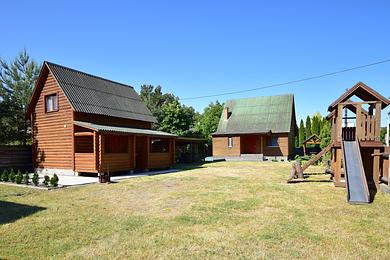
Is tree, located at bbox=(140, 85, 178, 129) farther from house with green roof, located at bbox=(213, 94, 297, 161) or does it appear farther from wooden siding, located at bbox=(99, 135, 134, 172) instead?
wooden siding, located at bbox=(99, 135, 134, 172)

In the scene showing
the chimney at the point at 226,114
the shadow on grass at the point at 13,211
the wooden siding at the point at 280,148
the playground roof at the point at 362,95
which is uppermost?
the chimney at the point at 226,114

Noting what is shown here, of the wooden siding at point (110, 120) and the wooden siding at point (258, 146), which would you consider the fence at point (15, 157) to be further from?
the wooden siding at point (258, 146)

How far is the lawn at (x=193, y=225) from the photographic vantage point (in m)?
4.59

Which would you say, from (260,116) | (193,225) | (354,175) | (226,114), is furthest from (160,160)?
(260,116)

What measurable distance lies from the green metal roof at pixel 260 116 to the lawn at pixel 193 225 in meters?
19.0

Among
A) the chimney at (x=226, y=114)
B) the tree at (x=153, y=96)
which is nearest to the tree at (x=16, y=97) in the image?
the chimney at (x=226, y=114)

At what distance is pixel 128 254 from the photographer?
14.6 ft

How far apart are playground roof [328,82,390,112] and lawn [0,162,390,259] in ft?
12.6

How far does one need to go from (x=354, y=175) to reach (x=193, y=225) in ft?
20.8

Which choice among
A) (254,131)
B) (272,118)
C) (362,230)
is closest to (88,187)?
(362,230)

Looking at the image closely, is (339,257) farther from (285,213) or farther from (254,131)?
(254,131)

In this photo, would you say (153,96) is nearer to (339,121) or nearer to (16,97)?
(16,97)

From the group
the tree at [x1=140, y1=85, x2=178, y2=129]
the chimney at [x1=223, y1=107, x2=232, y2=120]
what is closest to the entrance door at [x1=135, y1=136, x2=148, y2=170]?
the chimney at [x1=223, y1=107, x2=232, y2=120]

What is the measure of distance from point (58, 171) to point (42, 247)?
1281cm
